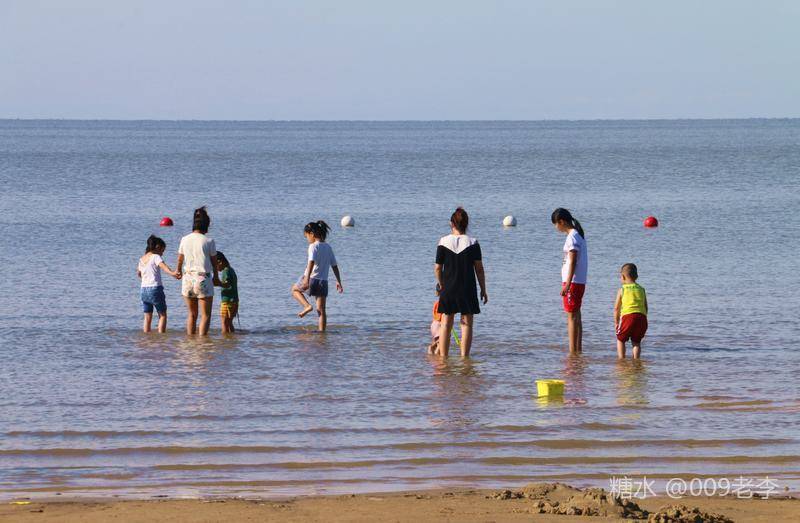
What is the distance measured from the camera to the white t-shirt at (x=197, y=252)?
548 inches

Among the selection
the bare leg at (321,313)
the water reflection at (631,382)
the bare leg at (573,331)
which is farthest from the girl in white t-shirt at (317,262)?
the water reflection at (631,382)

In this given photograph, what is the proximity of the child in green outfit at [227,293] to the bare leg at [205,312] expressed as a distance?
36 centimetres

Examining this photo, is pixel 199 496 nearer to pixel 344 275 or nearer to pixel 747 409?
pixel 747 409

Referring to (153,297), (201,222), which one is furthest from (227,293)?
(201,222)

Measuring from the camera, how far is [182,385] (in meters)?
12.0

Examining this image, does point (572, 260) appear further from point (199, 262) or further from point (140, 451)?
point (140, 451)

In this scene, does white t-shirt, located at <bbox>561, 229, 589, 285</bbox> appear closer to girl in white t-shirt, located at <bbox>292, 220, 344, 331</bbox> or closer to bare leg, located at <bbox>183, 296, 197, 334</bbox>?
girl in white t-shirt, located at <bbox>292, 220, 344, 331</bbox>

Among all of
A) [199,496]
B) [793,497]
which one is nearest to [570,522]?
[793,497]

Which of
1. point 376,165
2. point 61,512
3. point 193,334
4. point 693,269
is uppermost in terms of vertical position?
point 376,165

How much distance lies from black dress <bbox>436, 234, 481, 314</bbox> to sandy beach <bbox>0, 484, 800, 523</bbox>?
4862mm

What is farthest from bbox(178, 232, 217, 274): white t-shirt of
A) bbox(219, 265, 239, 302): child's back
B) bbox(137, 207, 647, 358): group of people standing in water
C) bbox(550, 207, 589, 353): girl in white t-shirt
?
bbox(550, 207, 589, 353): girl in white t-shirt

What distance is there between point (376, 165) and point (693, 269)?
5679cm

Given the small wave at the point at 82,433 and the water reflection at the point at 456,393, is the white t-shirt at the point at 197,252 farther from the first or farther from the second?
the small wave at the point at 82,433

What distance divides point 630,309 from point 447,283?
2.00 metres
